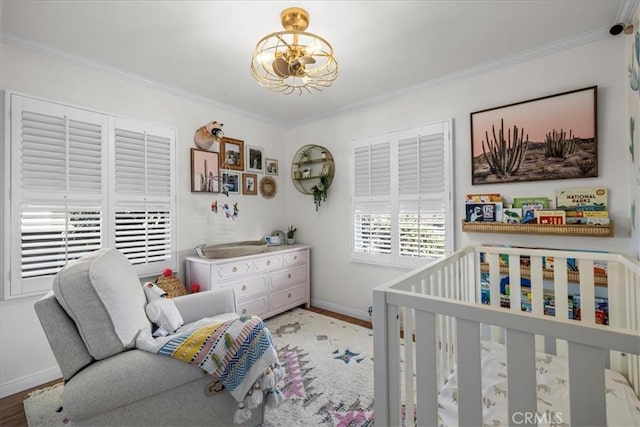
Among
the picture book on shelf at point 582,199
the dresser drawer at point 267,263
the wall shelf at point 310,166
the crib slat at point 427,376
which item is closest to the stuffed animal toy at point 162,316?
the dresser drawer at point 267,263

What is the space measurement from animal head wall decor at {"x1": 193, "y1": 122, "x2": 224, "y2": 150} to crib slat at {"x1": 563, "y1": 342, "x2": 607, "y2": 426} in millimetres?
3072

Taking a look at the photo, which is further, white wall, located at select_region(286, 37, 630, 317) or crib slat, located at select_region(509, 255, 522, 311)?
white wall, located at select_region(286, 37, 630, 317)

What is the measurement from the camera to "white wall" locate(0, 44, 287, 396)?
6.46 ft

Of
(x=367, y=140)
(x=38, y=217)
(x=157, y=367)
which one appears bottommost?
(x=157, y=367)

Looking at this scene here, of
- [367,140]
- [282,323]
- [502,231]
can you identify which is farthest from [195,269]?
[502,231]

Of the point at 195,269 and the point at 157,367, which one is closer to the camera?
the point at 157,367

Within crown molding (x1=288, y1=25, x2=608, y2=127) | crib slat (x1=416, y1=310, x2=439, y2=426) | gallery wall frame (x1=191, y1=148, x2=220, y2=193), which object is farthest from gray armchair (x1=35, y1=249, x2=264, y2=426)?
crown molding (x1=288, y1=25, x2=608, y2=127)

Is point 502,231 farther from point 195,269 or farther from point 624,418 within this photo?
point 195,269

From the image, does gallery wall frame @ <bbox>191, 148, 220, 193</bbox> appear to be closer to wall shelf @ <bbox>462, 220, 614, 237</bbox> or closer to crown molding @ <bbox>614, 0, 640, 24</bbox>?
wall shelf @ <bbox>462, 220, 614, 237</bbox>

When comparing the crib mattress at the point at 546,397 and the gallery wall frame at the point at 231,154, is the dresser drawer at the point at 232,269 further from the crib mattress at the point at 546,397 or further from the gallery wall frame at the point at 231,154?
the crib mattress at the point at 546,397

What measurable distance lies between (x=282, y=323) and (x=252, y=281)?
1.87ft

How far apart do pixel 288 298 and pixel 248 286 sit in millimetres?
610

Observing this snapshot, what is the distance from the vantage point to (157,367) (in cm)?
122

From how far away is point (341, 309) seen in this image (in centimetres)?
337
